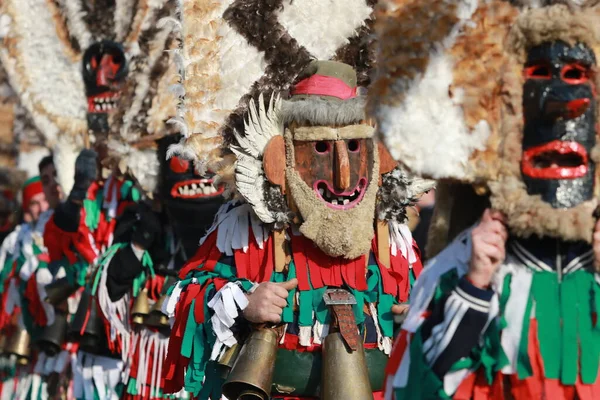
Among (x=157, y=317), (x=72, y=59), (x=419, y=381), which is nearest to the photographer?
(x=419, y=381)

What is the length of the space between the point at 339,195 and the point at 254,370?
0.75m

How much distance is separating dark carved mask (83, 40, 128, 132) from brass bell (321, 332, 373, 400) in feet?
11.7

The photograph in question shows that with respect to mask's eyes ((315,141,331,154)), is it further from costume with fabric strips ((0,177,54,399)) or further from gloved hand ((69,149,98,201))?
costume with fabric strips ((0,177,54,399))

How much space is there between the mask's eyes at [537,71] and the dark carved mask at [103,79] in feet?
15.0

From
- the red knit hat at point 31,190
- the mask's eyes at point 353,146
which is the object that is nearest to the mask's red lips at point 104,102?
the red knit hat at point 31,190

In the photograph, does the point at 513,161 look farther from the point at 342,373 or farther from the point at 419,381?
the point at 342,373

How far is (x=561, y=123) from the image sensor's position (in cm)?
270

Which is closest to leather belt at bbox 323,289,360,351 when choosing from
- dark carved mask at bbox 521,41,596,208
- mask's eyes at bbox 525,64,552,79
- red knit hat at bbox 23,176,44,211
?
dark carved mask at bbox 521,41,596,208

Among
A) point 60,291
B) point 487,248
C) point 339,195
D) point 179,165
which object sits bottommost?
point 487,248

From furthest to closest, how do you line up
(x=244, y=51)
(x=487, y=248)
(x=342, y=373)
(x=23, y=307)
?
(x=23, y=307), (x=244, y=51), (x=342, y=373), (x=487, y=248)

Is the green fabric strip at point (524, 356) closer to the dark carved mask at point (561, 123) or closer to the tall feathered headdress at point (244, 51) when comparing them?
the dark carved mask at point (561, 123)

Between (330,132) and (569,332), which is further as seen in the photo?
(330,132)

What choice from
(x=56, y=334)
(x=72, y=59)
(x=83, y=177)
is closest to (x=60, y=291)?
(x=56, y=334)

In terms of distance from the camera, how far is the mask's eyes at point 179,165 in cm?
575
